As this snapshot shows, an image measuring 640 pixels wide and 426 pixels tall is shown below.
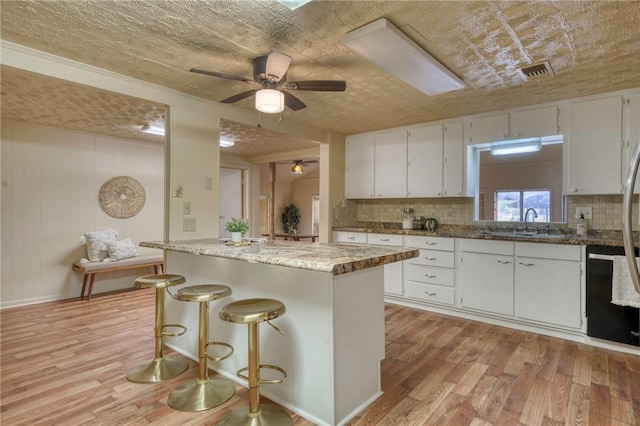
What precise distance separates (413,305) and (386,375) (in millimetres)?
1795

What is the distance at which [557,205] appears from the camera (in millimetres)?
A: 3570

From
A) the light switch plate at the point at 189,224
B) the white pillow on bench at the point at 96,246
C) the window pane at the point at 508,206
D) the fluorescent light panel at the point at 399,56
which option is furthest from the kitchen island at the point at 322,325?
the white pillow on bench at the point at 96,246

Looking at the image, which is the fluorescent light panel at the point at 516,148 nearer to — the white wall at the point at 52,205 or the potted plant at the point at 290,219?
the white wall at the point at 52,205

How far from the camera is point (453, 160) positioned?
397 cm

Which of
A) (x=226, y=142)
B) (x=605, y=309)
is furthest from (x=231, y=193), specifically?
(x=605, y=309)

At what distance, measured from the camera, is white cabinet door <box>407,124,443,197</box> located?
409cm

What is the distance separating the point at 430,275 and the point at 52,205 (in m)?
4.88

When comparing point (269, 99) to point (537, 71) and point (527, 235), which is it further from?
point (527, 235)

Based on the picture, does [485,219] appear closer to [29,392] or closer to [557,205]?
[557,205]

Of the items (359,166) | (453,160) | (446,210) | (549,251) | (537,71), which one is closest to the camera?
(537,71)

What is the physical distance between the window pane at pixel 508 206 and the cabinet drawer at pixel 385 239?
1.19 meters

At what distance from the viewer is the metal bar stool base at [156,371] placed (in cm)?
228

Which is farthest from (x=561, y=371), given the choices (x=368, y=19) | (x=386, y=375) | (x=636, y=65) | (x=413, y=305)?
(x=368, y=19)

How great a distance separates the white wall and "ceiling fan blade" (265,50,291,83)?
3692 millimetres
